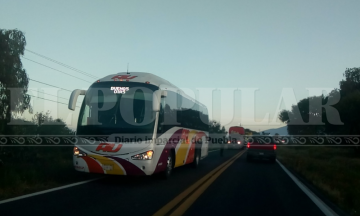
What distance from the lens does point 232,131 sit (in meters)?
52.7

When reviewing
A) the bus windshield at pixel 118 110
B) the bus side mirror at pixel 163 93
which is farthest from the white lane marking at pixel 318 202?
the bus side mirror at pixel 163 93

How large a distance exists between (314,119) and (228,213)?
46.3 meters

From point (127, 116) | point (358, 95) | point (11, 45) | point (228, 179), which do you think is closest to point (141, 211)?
point (127, 116)

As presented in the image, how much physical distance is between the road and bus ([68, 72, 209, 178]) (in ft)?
2.45

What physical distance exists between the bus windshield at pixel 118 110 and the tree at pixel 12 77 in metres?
9.69

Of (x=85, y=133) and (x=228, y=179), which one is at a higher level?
(x=85, y=133)

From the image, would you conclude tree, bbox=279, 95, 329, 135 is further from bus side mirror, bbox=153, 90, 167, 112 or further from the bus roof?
bus side mirror, bbox=153, 90, 167, 112

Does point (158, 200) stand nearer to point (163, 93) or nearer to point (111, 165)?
point (111, 165)

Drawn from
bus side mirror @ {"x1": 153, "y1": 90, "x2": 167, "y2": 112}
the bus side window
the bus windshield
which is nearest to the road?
the bus windshield

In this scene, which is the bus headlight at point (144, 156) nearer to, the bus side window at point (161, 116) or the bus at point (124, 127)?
the bus at point (124, 127)

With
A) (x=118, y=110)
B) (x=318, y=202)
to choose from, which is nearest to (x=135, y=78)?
(x=118, y=110)

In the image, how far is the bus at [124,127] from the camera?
11.7 metres

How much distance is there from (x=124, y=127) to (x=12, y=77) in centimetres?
1149

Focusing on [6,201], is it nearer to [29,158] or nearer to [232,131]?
[29,158]
